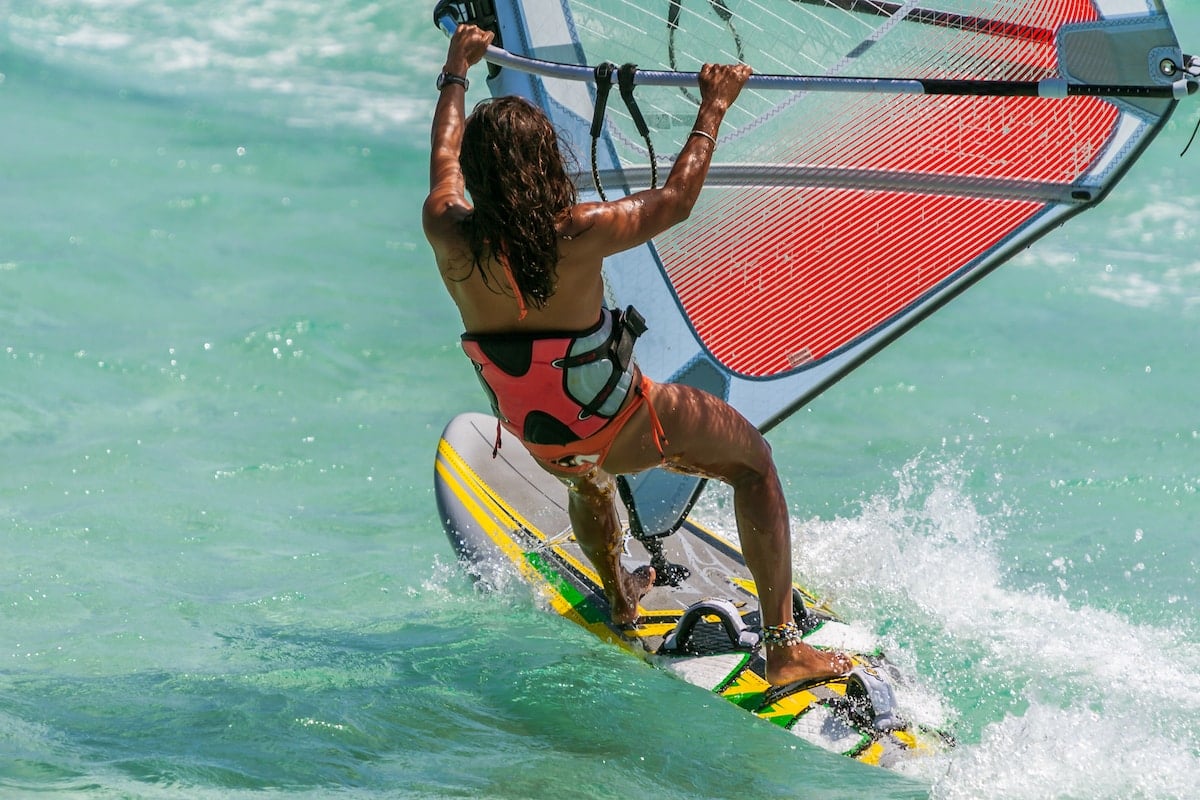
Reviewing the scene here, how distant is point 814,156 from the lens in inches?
175

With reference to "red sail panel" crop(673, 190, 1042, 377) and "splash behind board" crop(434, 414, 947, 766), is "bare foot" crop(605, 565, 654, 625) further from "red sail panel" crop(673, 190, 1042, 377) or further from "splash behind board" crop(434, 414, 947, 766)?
"red sail panel" crop(673, 190, 1042, 377)

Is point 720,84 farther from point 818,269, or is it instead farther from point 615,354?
point 818,269

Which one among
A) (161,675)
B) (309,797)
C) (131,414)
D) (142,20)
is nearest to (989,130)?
(309,797)

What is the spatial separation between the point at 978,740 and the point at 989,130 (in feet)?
6.36

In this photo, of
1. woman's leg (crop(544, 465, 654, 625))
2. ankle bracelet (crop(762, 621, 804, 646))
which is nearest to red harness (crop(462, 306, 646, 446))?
woman's leg (crop(544, 465, 654, 625))

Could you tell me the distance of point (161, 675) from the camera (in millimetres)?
→ 4332

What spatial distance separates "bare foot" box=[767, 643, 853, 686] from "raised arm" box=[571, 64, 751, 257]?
4.74 feet

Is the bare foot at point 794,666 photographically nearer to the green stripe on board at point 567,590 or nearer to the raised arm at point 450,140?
the green stripe on board at point 567,590

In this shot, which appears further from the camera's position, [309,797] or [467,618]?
[467,618]

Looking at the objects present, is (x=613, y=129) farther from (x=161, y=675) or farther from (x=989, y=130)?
(x=161, y=675)

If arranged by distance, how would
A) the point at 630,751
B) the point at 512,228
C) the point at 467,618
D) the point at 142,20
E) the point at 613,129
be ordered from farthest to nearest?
1. the point at 142,20
2. the point at 467,618
3. the point at 613,129
4. the point at 630,751
5. the point at 512,228

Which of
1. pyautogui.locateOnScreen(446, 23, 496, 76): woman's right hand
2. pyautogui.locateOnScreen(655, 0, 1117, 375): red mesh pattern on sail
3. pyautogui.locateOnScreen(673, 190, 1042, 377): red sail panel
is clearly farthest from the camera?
pyautogui.locateOnScreen(673, 190, 1042, 377): red sail panel

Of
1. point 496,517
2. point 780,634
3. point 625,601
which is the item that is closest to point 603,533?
point 625,601

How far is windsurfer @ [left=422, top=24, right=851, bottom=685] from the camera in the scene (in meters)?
3.40
